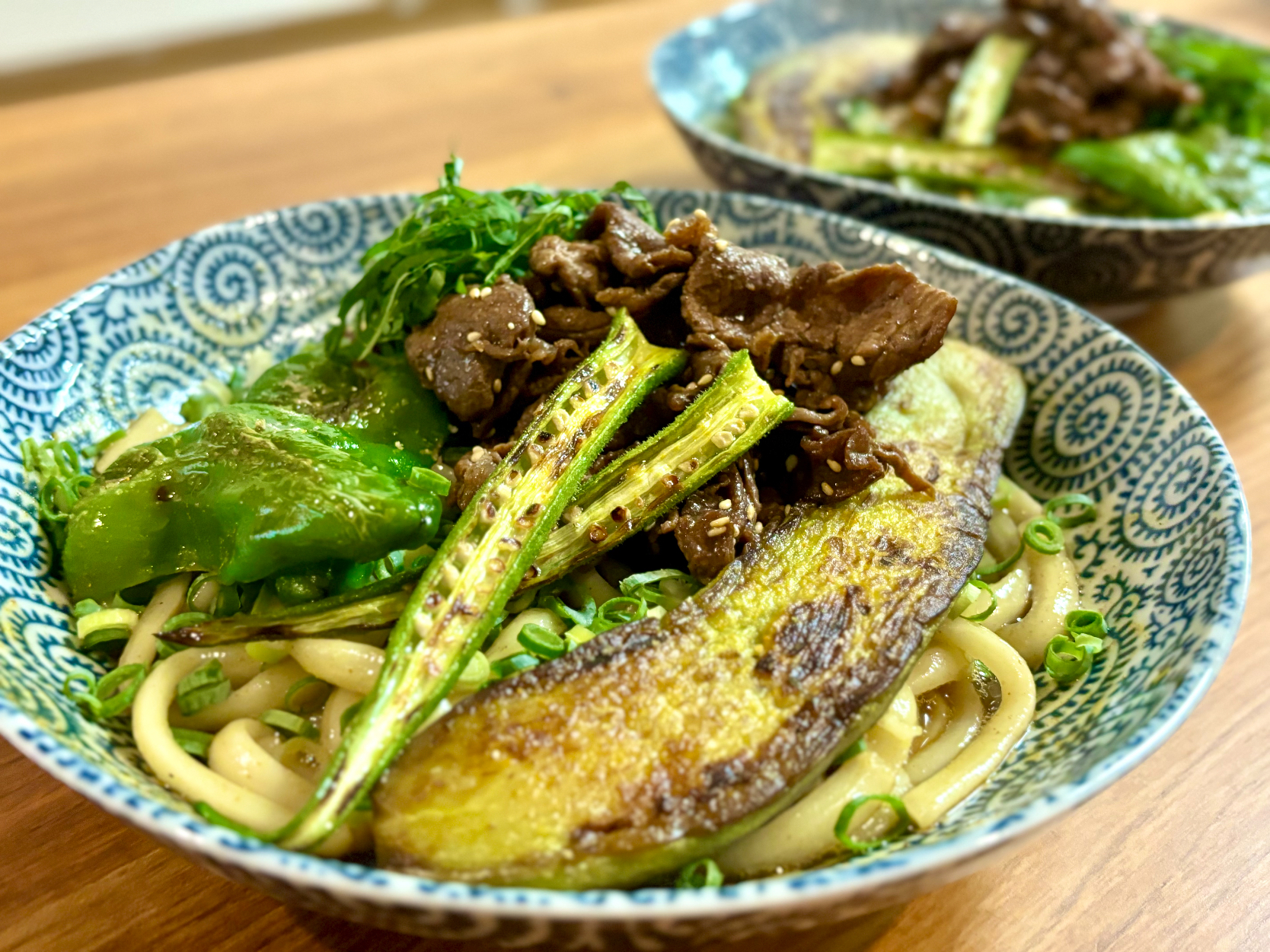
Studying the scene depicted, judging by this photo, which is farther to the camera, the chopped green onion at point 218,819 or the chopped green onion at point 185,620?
the chopped green onion at point 185,620

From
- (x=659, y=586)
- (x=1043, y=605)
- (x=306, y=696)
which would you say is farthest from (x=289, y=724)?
(x=1043, y=605)

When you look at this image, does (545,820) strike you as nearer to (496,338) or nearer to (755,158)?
(496,338)

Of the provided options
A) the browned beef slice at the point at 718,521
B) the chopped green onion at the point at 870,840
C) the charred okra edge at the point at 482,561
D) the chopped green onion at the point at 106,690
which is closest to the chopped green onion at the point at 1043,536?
the browned beef slice at the point at 718,521

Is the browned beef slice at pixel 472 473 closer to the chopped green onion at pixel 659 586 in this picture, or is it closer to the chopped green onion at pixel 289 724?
the chopped green onion at pixel 659 586

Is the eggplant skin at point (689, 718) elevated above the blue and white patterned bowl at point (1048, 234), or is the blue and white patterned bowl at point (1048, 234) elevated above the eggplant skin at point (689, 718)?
the blue and white patterned bowl at point (1048, 234)

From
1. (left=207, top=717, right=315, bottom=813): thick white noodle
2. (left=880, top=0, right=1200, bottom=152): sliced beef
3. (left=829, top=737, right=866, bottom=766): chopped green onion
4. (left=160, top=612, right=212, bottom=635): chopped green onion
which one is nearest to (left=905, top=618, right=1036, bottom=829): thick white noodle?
(left=829, top=737, right=866, bottom=766): chopped green onion

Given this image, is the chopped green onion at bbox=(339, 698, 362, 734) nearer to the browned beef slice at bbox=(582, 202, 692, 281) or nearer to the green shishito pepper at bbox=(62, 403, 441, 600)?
the green shishito pepper at bbox=(62, 403, 441, 600)

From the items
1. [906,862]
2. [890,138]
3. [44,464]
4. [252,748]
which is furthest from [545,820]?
[890,138]

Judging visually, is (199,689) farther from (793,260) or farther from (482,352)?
(793,260)
